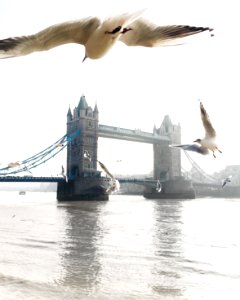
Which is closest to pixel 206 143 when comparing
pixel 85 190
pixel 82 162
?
pixel 85 190

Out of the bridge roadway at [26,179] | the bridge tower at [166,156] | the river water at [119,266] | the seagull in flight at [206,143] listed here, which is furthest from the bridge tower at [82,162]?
the seagull in flight at [206,143]

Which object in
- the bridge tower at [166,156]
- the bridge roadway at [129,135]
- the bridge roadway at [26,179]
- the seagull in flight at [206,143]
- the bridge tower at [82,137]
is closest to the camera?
the seagull in flight at [206,143]

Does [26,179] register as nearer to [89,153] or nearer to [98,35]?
[89,153]

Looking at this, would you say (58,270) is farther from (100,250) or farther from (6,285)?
(100,250)

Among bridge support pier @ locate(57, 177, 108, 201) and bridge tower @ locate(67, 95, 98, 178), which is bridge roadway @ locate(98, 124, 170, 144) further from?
bridge support pier @ locate(57, 177, 108, 201)

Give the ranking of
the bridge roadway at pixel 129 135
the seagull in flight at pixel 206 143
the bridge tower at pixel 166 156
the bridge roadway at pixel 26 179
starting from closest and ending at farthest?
the seagull in flight at pixel 206 143 → the bridge roadway at pixel 26 179 → the bridge roadway at pixel 129 135 → the bridge tower at pixel 166 156

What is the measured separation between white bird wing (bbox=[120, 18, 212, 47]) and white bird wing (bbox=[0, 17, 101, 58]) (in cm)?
11

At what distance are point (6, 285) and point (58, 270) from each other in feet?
7.23

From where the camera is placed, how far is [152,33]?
886mm

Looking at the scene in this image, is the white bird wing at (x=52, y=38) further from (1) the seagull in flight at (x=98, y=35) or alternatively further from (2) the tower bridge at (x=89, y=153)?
(2) the tower bridge at (x=89, y=153)

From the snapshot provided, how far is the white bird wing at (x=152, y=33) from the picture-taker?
82 centimetres

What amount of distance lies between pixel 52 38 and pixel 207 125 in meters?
0.81

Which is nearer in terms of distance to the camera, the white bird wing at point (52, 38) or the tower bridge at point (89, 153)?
the white bird wing at point (52, 38)

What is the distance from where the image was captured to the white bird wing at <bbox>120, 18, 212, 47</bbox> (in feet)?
2.69
